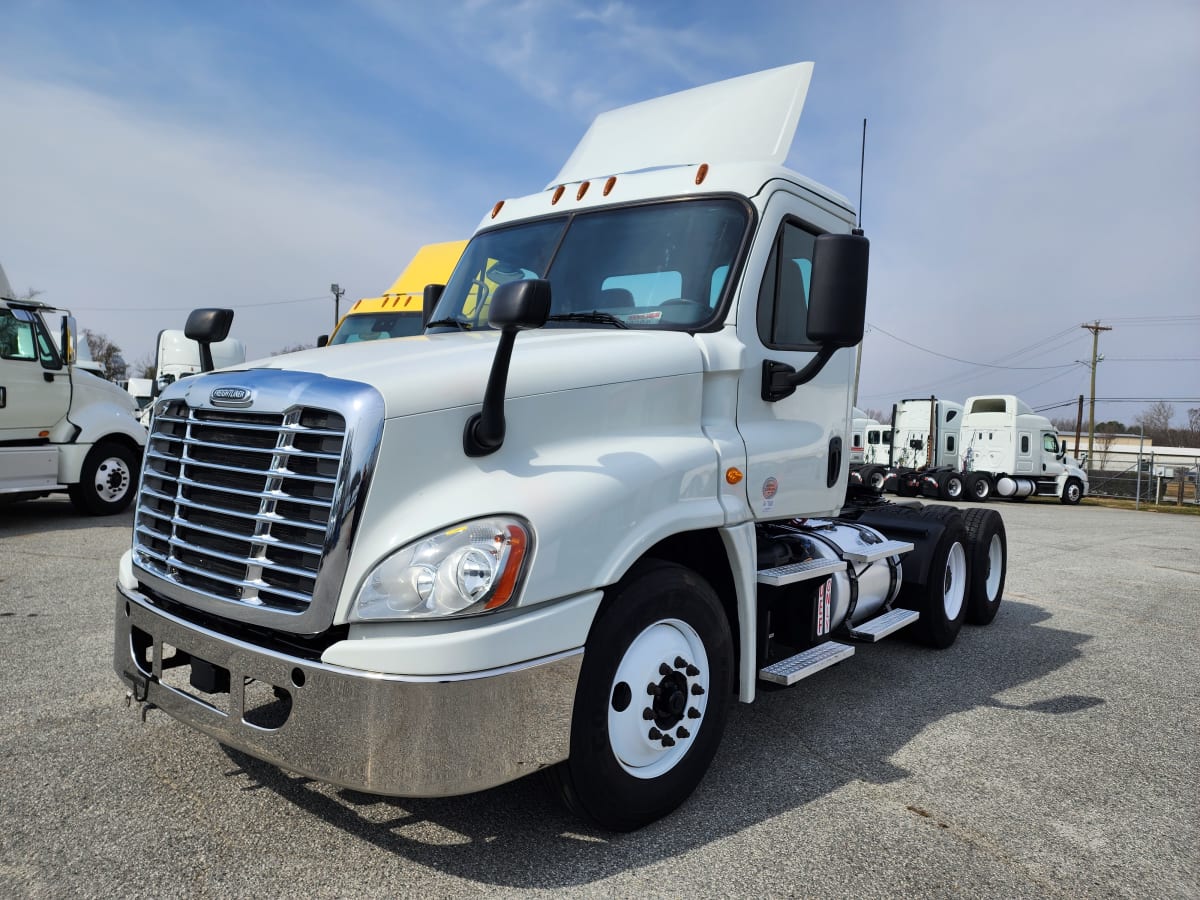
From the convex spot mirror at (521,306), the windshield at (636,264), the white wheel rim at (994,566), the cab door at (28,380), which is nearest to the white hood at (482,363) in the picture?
the windshield at (636,264)

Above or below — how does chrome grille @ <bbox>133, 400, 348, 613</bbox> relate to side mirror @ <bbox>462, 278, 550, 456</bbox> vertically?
below

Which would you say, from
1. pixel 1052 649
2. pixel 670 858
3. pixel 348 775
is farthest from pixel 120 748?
pixel 1052 649

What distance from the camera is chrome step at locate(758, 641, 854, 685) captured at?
373 cm

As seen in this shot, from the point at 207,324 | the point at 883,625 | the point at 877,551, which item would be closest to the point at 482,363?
the point at 207,324

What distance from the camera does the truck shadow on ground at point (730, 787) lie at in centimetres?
290

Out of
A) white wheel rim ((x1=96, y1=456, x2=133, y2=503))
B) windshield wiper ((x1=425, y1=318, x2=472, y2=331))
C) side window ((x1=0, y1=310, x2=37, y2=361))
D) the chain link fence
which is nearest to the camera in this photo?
windshield wiper ((x1=425, y1=318, x2=472, y2=331))

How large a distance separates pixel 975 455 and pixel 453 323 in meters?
28.1

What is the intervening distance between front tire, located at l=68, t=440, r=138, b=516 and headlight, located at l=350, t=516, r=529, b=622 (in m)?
10.0

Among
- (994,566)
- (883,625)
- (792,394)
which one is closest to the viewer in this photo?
(792,394)

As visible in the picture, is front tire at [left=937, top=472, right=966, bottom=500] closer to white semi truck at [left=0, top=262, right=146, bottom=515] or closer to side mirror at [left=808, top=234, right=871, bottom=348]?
white semi truck at [left=0, top=262, right=146, bottom=515]

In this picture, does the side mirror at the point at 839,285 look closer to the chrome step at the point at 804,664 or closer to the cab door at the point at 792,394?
the cab door at the point at 792,394

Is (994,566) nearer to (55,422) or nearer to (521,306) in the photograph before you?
(521,306)

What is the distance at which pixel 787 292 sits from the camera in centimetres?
391

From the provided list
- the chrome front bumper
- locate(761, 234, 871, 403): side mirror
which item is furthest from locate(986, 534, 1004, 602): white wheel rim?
the chrome front bumper
